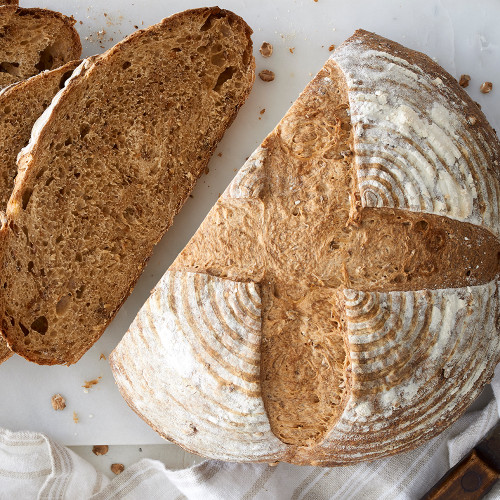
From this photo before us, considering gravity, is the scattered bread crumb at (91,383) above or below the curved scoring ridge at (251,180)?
below

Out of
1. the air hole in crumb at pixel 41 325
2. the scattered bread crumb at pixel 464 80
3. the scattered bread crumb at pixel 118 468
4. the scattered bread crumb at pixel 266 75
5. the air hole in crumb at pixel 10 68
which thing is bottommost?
the scattered bread crumb at pixel 118 468

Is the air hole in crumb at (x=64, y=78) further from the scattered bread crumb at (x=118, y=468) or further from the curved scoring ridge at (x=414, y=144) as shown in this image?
the scattered bread crumb at (x=118, y=468)

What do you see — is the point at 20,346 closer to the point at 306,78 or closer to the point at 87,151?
the point at 87,151

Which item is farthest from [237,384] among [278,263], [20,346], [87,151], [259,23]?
[259,23]

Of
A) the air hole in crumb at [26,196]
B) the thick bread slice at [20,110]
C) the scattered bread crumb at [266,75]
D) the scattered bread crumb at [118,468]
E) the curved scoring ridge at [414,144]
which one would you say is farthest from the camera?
the scattered bread crumb at [118,468]

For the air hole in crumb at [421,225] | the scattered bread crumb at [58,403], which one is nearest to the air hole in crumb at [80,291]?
the scattered bread crumb at [58,403]

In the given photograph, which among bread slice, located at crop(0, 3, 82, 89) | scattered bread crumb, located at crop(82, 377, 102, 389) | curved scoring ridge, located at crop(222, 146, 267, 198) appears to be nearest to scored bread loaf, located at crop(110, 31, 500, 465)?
curved scoring ridge, located at crop(222, 146, 267, 198)
